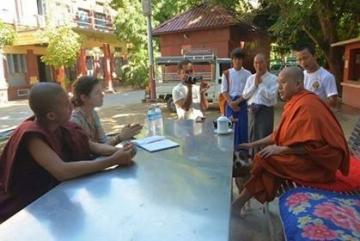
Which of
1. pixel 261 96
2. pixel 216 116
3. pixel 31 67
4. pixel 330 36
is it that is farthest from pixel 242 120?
pixel 31 67

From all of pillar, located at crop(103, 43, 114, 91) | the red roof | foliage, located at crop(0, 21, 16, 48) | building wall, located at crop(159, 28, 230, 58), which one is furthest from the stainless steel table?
pillar, located at crop(103, 43, 114, 91)

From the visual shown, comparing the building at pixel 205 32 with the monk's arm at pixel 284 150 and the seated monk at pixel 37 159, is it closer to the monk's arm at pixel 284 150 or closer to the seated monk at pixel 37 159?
the monk's arm at pixel 284 150

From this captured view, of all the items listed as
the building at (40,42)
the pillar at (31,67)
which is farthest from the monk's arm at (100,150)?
the pillar at (31,67)

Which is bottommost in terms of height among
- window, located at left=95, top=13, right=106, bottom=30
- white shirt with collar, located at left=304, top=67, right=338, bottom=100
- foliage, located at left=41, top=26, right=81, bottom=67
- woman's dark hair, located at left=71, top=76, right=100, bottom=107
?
white shirt with collar, located at left=304, top=67, right=338, bottom=100

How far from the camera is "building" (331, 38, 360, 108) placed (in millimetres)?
12125

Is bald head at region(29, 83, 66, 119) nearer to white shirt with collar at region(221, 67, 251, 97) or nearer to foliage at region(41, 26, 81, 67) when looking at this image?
white shirt with collar at region(221, 67, 251, 97)

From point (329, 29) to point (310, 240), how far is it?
1220cm

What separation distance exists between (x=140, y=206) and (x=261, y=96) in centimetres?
292

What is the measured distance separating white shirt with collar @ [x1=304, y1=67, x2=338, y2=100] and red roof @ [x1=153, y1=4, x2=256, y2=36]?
13.3 meters

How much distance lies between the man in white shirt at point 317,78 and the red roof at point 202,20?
13.3m

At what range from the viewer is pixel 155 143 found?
284 cm

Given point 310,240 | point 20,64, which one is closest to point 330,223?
point 310,240

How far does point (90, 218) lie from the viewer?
1.54 metres

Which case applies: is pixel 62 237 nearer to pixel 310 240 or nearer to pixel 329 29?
pixel 310 240
